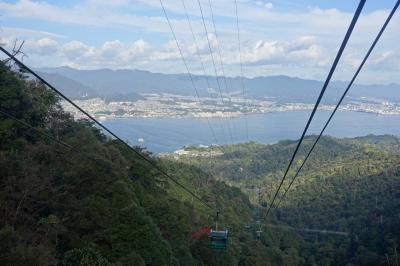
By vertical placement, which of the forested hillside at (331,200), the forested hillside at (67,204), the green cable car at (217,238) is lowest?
the forested hillside at (331,200)

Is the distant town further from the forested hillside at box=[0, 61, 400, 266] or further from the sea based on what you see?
the forested hillside at box=[0, 61, 400, 266]

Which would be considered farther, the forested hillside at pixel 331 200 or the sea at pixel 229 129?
the sea at pixel 229 129


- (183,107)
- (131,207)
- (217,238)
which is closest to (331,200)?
(217,238)

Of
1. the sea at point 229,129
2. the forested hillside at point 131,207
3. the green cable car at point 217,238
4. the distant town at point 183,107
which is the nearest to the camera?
the forested hillside at point 131,207

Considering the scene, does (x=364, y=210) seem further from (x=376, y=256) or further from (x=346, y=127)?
(x=346, y=127)

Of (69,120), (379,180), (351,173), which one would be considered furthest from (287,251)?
(69,120)

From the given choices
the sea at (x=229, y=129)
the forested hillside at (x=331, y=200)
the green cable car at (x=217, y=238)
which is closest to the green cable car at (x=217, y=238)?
the green cable car at (x=217, y=238)

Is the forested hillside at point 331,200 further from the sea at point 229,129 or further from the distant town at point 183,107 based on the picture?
the distant town at point 183,107
